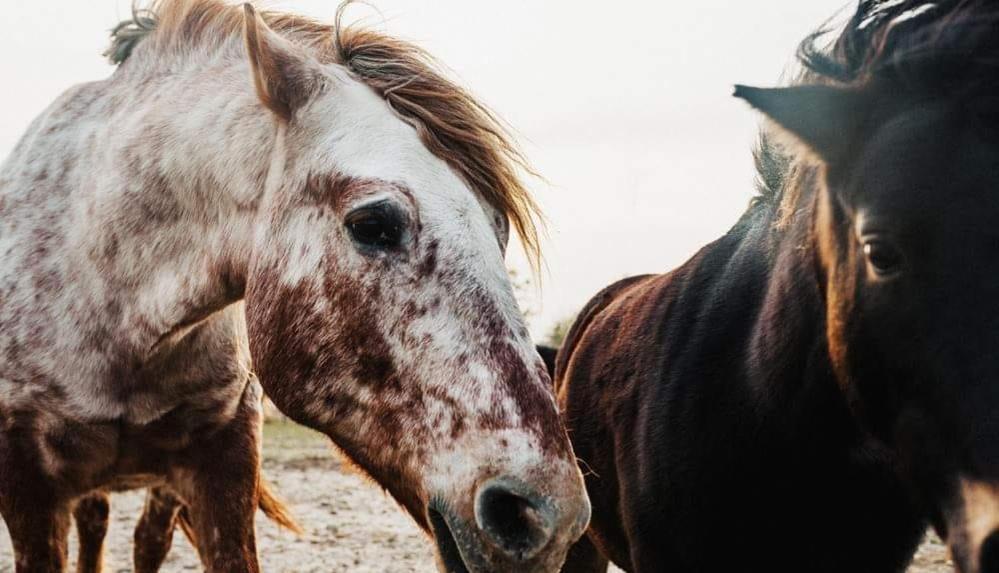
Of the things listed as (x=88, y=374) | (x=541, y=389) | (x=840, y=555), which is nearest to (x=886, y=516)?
(x=840, y=555)

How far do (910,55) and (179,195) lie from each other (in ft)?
7.40

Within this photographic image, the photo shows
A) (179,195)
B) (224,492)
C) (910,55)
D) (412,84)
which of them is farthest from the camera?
(224,492)

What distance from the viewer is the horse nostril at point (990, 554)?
171cm

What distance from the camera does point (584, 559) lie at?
4.36 m

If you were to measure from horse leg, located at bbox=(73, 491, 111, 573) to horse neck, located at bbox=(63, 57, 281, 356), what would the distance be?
205cm

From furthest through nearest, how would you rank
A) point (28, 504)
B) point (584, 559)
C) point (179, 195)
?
point (584, 559) → point (28, 504) → point (179, 195)

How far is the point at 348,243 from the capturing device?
2420 mm

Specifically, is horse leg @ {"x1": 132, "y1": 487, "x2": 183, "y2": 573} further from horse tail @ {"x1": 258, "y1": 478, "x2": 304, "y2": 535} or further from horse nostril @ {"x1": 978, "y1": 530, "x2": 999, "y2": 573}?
horse nostril @ {"x1": 978, "y1": 530, "x2": 999, "y2": 573}

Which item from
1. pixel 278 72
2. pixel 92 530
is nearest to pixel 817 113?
pixel 278 72

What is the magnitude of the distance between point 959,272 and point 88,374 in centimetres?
280

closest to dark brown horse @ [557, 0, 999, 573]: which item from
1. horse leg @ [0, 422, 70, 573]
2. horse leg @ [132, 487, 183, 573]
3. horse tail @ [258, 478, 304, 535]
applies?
horse leg @ [0, 422, 70, 573]

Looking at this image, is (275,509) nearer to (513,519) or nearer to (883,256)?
(513,519)

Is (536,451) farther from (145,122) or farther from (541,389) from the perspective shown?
(145,122)

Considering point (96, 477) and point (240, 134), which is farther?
point (96, 477)
